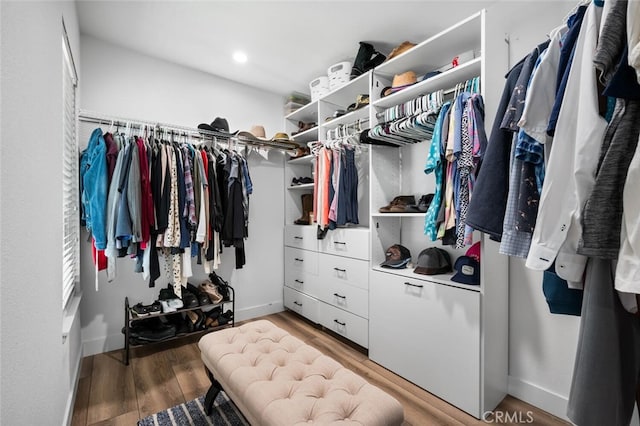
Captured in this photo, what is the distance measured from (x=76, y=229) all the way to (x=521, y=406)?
3081 millimetres

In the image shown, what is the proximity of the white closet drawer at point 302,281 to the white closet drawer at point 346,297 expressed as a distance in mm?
113

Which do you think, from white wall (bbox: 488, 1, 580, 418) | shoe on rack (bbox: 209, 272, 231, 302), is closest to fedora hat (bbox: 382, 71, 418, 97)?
white wall (bbox: 488, 1, 580, 418)

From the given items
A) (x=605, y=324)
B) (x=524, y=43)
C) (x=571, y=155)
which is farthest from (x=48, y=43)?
(x=524, y=43)

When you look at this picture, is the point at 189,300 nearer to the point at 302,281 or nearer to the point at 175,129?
the point at 302,281

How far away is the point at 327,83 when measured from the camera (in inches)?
104

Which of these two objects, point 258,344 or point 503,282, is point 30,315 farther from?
point 503,282

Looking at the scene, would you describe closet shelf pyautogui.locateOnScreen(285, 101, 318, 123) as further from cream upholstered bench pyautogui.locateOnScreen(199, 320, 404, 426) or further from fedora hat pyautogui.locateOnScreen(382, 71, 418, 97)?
cream upholstered bench pyautogui.locateOnScreen(199, 320, 404, 426)

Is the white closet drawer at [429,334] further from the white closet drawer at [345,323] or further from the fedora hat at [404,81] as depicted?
the fedora hat at [404,81]

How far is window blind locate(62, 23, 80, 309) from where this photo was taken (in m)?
1.64

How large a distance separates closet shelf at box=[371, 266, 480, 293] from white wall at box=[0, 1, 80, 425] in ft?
5.81

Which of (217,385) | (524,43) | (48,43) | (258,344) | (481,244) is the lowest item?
(217,385)

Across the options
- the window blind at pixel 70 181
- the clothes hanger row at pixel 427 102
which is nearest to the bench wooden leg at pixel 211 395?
the window blind at pixel 70 181

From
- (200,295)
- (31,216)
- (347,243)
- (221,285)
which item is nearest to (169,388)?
(200,295)

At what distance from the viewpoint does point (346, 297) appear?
235 centimetres
